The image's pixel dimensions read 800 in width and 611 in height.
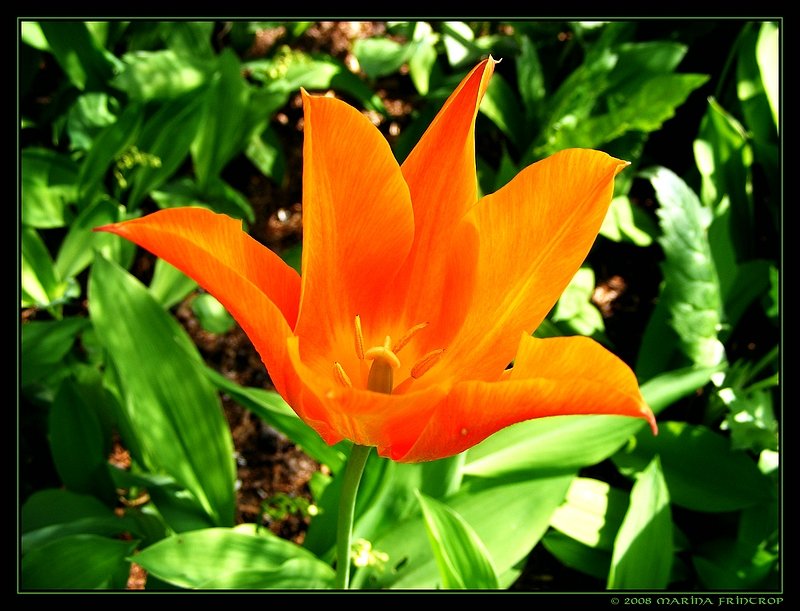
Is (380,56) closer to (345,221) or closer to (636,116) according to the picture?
(636,116)

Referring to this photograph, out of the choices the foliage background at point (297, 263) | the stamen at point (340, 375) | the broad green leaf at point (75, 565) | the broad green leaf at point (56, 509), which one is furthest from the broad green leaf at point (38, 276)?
the stamen at point (340, 375)

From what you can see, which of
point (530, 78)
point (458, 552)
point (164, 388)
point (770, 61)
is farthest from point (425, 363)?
point (770, 61)

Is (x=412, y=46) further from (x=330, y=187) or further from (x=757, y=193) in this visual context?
(x=330, y=187)

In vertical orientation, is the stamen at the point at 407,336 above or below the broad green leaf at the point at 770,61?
below

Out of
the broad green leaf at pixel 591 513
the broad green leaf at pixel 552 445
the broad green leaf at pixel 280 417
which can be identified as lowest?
the broad green leaf at pixel 591 513

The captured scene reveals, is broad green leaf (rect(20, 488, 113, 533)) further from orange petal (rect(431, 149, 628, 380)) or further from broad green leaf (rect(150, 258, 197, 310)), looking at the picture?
orange petal (rect(431, 149, 628, 380))

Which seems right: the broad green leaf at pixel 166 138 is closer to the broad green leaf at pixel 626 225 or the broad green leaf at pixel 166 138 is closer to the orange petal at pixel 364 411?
the broad green leaf at pixel 626 225
